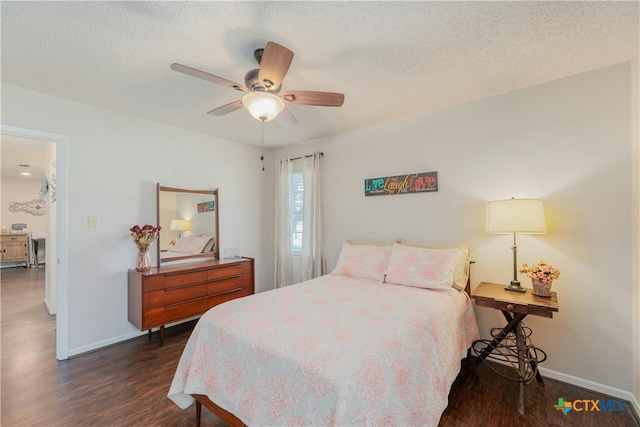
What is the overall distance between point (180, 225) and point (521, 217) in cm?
358

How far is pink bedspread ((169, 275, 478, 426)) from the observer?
112 cm

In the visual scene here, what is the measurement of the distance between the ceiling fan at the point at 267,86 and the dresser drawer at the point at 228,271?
6.40ft

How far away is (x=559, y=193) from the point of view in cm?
223

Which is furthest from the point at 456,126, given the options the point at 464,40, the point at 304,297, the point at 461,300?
the point at 304,297

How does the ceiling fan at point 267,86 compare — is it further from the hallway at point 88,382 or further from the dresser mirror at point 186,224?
the hallway at point 88,382

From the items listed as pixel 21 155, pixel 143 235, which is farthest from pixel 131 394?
pixel 21 155

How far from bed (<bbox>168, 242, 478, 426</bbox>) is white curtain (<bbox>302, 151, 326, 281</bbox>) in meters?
1.45

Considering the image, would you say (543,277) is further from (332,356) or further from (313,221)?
(313,221)

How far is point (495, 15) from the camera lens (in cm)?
154

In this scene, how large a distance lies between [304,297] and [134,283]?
1.95 m

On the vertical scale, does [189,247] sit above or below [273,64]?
below

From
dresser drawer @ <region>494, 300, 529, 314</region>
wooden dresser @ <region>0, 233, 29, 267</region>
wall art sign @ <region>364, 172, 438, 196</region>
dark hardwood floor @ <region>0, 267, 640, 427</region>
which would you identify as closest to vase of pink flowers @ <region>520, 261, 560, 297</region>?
dresser drawer @ <region>494, 300, 529, 314</region>

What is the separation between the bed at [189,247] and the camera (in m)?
3.30

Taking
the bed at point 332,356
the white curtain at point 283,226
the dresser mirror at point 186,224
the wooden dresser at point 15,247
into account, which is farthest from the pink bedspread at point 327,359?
the wooden dresser at point 15,247
